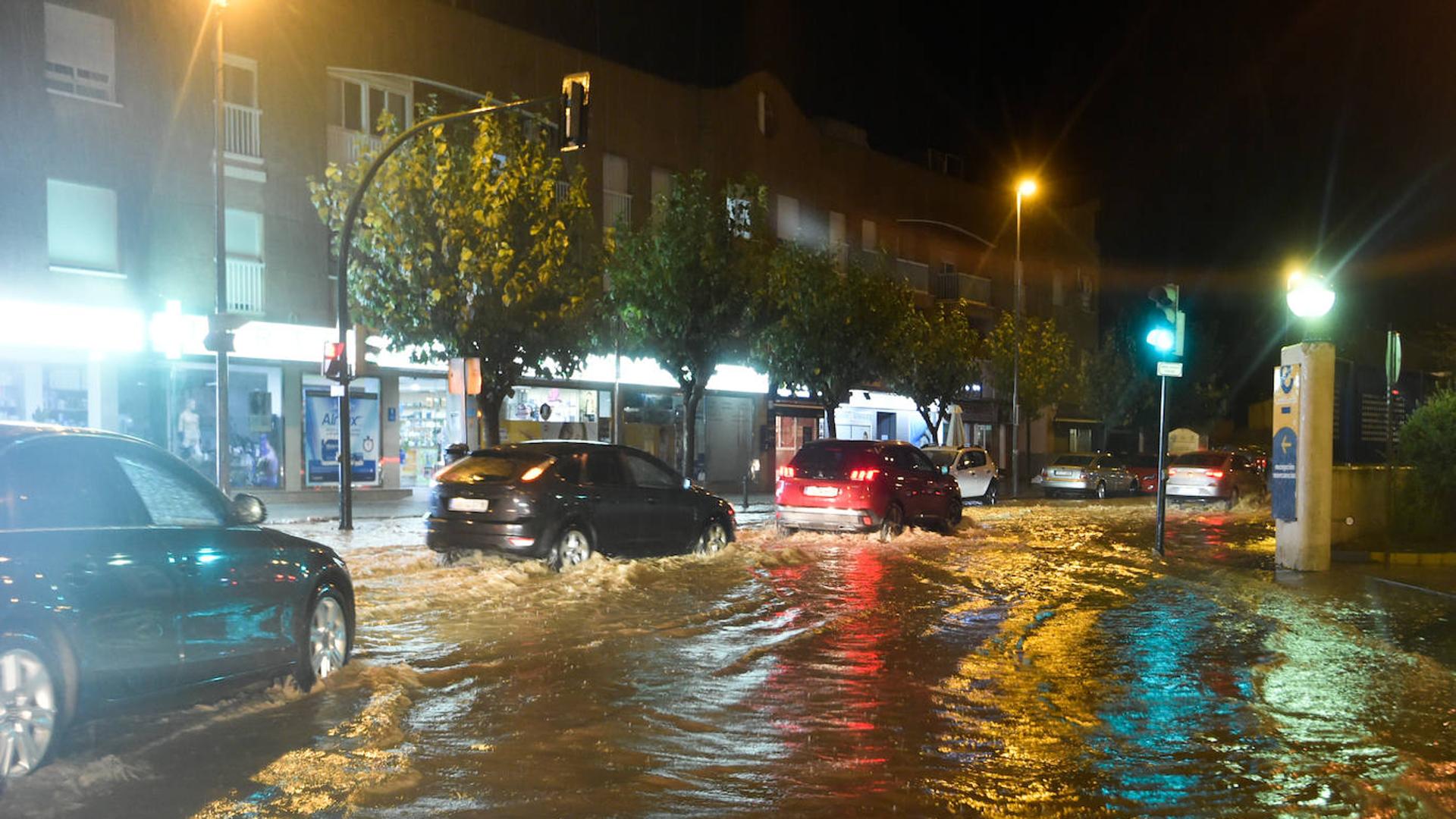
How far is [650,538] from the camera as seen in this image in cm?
1537

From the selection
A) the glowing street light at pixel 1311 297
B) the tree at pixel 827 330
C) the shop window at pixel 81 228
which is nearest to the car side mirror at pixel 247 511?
the glowing street light at pixel 1311 297

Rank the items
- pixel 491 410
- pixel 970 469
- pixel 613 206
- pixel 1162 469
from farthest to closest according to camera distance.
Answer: pixel 613 206 → pixel 970 469 → pixel 491 410 → pixel 1162 469

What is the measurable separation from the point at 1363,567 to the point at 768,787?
44.1 feet

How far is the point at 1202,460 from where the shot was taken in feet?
109

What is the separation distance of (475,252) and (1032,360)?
29768 mm

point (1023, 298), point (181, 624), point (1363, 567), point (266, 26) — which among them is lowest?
point (1363, 567)

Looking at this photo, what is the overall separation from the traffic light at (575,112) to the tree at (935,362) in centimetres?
2414

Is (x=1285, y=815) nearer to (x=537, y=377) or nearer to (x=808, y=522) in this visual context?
(x=808, y=522)

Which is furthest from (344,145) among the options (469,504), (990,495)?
(990,495)

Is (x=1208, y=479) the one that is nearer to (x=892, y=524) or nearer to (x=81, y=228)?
(x=892, y=524)

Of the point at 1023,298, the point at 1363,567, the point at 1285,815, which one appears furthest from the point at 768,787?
the point at 1023,298

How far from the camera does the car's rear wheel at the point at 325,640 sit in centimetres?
755

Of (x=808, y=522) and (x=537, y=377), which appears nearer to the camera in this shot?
(x=808, y=522)

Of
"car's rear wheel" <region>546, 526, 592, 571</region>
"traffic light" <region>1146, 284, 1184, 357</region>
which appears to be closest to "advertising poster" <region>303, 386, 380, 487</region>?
"car's rear wheel" <region>546, 526, 592, 571</region>
